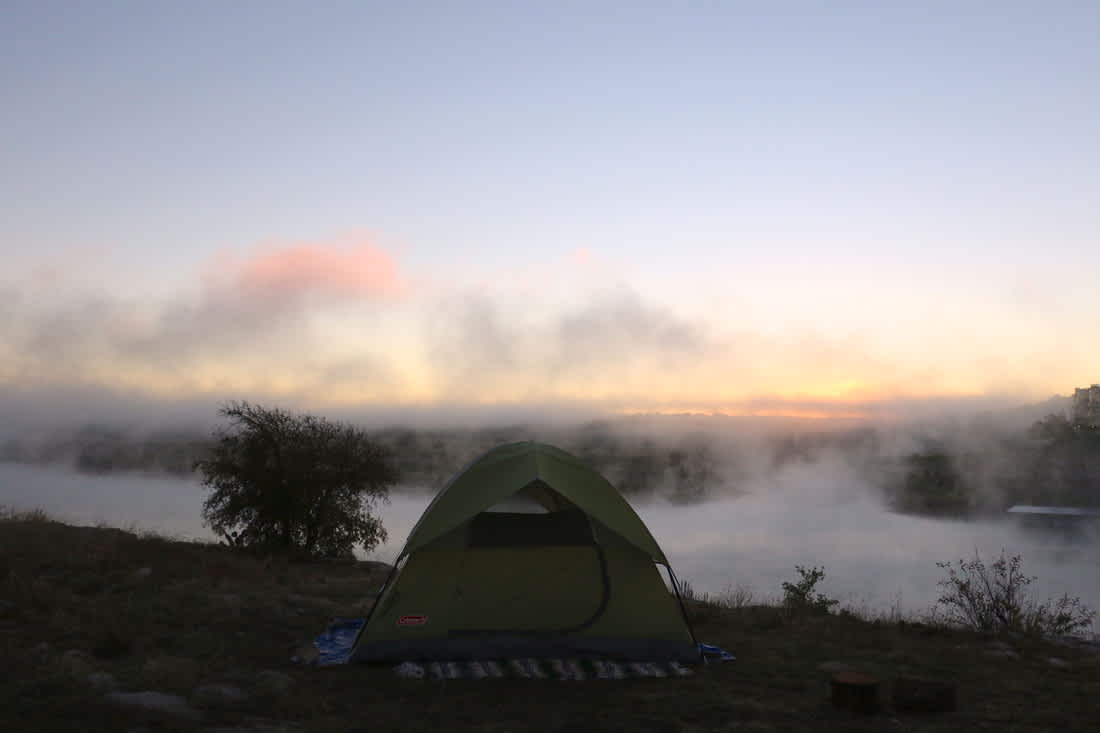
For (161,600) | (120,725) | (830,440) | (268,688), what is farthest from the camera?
(830,440)

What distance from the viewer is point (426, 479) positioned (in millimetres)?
36875

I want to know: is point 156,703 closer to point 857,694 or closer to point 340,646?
point 340,646

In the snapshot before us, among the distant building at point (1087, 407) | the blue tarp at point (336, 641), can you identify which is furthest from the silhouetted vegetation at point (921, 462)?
the blue tarp at point (336, 641)

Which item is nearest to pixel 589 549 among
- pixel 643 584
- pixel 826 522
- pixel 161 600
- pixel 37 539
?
pixel 643 584

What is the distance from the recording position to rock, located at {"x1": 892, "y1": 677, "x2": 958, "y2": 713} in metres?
7.35

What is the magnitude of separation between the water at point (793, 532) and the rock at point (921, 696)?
17.8 metres

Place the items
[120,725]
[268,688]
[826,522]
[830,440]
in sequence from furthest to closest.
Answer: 1. [830,440]
2. [826,522]
3. [268,688]
4. [120,725]

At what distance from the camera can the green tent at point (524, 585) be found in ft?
29.5

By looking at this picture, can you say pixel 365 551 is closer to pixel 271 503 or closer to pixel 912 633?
pixel 271 503

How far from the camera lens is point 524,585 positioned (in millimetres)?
9312

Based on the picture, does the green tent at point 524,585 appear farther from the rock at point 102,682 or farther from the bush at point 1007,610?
the bush at point 1007,610

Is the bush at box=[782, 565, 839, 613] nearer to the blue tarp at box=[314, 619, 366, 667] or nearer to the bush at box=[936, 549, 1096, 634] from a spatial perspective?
the bush at box=[936, 549, 1096, 634]

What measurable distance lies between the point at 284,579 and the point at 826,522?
15080 centimetres

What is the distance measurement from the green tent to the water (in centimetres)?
1340
